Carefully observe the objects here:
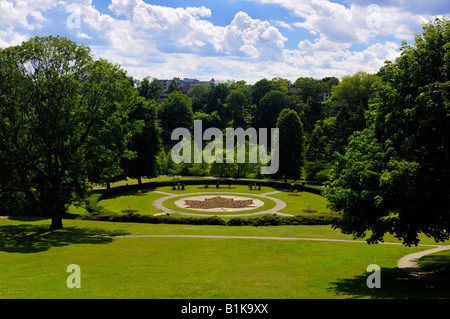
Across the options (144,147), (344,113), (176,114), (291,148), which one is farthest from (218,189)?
(176,114)

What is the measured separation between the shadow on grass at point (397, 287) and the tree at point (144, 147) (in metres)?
48.8

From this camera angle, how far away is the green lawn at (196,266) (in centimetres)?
1439

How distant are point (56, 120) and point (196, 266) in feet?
55.8

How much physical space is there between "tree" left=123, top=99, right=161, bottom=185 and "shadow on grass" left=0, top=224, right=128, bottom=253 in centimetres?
3035

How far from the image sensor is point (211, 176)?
256 feet

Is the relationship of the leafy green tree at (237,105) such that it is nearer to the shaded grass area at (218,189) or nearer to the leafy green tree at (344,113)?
the leafy green tree at (344,113)

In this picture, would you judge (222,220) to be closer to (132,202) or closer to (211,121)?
(132,202)

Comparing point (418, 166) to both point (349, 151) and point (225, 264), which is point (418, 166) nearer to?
point (349, 151)

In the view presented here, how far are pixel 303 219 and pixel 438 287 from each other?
21.3 m

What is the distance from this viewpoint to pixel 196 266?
19.2 m

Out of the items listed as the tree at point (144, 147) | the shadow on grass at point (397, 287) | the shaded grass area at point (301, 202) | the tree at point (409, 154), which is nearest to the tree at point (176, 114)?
the tree at point (144, 147)

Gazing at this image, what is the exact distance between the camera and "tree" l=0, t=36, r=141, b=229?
90.5ft

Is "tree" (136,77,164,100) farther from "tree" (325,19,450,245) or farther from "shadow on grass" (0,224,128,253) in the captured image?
"tree" (325,19,450,245)

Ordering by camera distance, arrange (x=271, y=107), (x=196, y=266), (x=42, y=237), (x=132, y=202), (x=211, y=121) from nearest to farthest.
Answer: (x=196, y=266)
(x=42, y=237)
(x=132, y=202)
(x=271, y=107)
(x=211, y=121)
